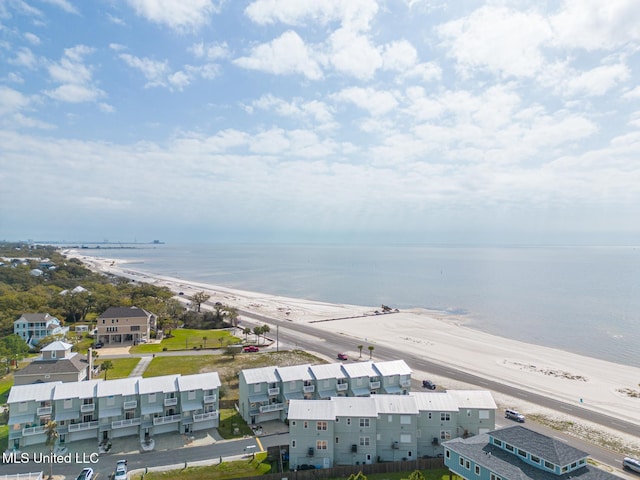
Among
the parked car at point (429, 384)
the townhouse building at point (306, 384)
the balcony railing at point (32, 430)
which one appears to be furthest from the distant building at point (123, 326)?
the parked car at point (429, 384)

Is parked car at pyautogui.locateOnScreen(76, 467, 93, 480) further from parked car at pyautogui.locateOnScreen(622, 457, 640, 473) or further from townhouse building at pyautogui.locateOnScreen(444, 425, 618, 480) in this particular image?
parked car at pyautogui.locateOnScreen(622, 457, 640, 473)

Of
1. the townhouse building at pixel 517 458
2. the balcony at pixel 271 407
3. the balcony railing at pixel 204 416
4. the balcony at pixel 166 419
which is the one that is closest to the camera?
the townhouse building at pixel 517 458

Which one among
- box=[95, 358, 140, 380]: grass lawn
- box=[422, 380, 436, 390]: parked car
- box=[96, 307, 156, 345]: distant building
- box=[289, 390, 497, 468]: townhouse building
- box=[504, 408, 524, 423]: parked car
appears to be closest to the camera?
box=[289, 390, 497, 468]: townhouse building

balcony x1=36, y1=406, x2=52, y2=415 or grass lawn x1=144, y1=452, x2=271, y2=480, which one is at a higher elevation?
balcony x1=36, y1=406, x2=52, y2=415

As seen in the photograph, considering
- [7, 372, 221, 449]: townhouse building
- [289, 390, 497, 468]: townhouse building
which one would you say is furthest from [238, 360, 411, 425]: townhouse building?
[289, 390, 497, 468]: townhouse building

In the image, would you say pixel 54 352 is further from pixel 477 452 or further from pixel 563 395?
pixel 563 395

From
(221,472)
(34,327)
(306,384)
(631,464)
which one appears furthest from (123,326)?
(631,464)

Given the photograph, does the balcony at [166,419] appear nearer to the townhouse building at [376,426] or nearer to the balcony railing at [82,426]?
the balcony railing at [82,426]
